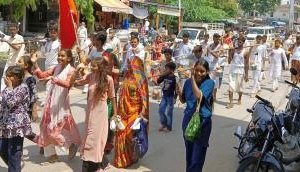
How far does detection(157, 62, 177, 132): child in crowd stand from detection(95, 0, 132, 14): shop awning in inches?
820

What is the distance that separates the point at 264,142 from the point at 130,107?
1891mm

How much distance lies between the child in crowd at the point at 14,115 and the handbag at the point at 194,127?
1752 mm

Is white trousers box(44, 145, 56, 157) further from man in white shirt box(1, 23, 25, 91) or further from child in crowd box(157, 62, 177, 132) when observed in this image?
man in white shirt box(1, 23, 25, 91)

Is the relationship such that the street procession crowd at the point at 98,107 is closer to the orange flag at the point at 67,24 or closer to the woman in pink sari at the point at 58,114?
the woman in pink sari at the point at 58,114

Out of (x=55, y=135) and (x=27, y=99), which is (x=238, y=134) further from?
(x=27, y=99)

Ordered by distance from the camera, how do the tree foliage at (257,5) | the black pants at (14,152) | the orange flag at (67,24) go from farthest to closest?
1. the tree foliage at (257,5)
2. the orange flag at (67,24)
3. the black pants at (14,152)

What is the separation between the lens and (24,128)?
573cm

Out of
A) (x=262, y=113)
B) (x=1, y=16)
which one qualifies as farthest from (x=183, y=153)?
(x=1, y=16)

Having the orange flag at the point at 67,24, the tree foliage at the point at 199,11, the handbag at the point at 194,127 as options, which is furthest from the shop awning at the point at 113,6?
the handbag at the point at 194,127

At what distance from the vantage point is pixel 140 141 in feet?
22.5

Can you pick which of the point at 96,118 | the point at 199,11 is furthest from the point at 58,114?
the point at 199,11

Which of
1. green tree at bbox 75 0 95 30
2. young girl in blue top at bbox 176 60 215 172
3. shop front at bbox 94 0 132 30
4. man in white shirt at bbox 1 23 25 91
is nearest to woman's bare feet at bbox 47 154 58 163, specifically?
young girl in blue top at bbox 176 60 215 172

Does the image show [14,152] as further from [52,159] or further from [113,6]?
[113,6]

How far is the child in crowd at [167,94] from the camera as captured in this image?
8.99m
